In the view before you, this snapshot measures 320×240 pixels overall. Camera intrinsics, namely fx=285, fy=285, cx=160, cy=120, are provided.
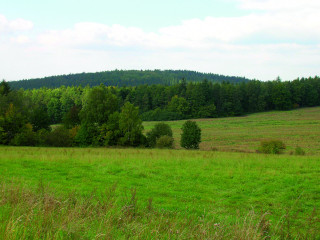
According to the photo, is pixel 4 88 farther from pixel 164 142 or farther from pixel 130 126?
pixel 164 142

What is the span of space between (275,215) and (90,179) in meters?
7.18

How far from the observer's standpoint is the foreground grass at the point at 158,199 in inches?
165

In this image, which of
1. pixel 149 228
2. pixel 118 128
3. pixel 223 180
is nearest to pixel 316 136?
pixel 118 128

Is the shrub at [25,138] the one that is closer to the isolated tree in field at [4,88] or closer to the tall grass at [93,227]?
the isolated tree in field at [4,88]

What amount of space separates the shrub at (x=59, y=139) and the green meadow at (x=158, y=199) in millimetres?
25866

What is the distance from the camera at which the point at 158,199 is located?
29.2ft

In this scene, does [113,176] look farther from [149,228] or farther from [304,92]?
→ [304,92]

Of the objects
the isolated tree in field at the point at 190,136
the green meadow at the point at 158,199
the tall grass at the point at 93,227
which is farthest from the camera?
the isolated tree in field at the point at 190,136

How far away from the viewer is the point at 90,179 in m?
11.7

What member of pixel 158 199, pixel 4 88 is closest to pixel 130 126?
pixel 4 88

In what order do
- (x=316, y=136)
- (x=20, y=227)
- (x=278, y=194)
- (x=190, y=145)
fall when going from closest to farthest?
(x=20, y=227) < (x=278, y=194) < (x=190, y=145) < (x=316, y=136)

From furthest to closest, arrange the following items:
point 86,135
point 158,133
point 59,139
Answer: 1. point 59,139
2. point 86,135
3. point 158,133

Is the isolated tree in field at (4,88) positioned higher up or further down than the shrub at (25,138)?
higher up

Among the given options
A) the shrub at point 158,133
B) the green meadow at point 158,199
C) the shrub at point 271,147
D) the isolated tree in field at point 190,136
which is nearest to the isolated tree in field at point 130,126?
the shrub at point 158,133
